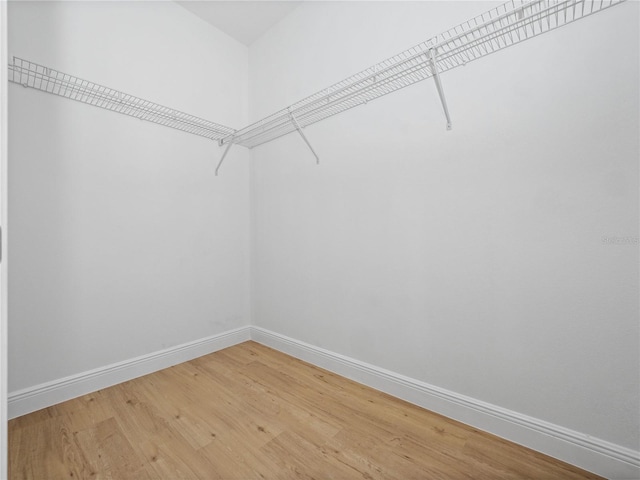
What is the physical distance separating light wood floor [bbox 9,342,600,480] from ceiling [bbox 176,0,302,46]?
2.67 m

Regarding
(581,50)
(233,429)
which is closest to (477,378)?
(233,429)

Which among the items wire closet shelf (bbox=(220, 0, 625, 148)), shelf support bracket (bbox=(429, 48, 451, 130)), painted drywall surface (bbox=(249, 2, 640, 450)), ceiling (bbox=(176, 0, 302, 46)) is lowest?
painted drywall surface (bbox=(249, 2, 640, 450))

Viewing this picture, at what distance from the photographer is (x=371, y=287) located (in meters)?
1.72

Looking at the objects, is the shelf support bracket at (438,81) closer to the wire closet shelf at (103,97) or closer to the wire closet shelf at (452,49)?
the wire closet shelf at (452,49)

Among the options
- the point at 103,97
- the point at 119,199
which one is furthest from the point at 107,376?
the point at 103,97

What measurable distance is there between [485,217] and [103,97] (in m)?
2.20

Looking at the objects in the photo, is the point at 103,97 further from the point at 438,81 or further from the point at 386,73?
the point at 438,81

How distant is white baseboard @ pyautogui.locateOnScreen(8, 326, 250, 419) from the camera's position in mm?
1455

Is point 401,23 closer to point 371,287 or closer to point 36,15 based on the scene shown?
point 371,287

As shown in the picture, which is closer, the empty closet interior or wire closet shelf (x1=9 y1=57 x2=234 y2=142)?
the empty closet interior

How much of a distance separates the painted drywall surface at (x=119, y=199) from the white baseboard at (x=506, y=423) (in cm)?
122

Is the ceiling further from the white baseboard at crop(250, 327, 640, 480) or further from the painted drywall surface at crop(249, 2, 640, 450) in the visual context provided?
the white baseboard at crop(250, 327, 640, 480)

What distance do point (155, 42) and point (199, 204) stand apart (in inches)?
44.9

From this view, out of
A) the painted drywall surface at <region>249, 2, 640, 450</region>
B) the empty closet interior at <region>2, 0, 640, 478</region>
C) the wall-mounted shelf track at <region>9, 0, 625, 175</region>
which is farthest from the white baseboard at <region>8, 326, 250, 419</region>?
the wall-mounted shelf track at <region>9, 0, 625, 175</region>
